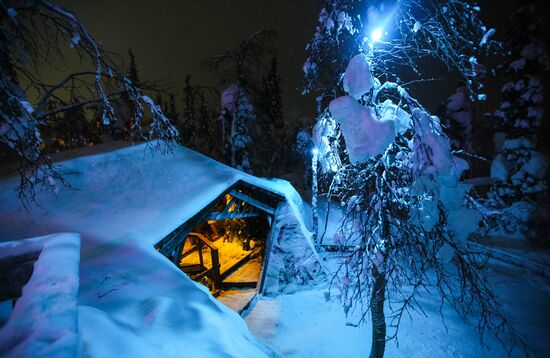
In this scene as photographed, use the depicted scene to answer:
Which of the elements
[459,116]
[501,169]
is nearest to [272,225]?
[501,169]

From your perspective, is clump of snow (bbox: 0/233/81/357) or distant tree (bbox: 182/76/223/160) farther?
distant tree (bbox: 182/76/223/160)

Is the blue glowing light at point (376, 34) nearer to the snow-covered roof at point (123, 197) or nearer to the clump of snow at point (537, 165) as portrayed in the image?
the snow-covered roof at point (123, 197)

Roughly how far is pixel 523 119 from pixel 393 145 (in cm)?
1611

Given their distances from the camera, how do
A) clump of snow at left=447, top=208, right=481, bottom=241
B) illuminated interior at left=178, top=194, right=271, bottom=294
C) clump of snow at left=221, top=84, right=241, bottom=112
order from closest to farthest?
clump of snow at left=447, top=208, right=481, bottom=241, illuminated interior at left=178, top=194, right=271, bottom=294, clump of snow at left=221, top=84, right=241, bottom=112

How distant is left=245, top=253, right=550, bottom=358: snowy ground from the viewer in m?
6.91

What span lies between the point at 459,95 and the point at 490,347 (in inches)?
771

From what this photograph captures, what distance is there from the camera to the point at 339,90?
5043 mm

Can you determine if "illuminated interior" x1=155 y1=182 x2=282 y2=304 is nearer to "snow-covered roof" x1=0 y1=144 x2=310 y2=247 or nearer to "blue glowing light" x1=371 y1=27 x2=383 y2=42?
"snow-covered roof" x1=0 y1=144 x2=310 y2=247

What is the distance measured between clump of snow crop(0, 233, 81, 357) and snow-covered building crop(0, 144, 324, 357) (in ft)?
0.04

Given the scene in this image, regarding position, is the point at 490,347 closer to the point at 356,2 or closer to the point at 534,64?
the point at 356,2

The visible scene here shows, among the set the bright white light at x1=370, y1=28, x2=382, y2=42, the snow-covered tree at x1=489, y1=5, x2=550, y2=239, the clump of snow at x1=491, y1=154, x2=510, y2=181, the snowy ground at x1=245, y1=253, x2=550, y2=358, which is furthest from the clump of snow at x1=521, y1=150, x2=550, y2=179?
the bright white light at x1=370, y1=28, x2=382, y2=42

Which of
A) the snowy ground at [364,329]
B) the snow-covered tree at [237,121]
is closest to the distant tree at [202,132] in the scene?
the snow-covered tree at [237,121]

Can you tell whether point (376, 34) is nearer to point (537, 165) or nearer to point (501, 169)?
point (537, 165)

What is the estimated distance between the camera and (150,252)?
5066 mm
